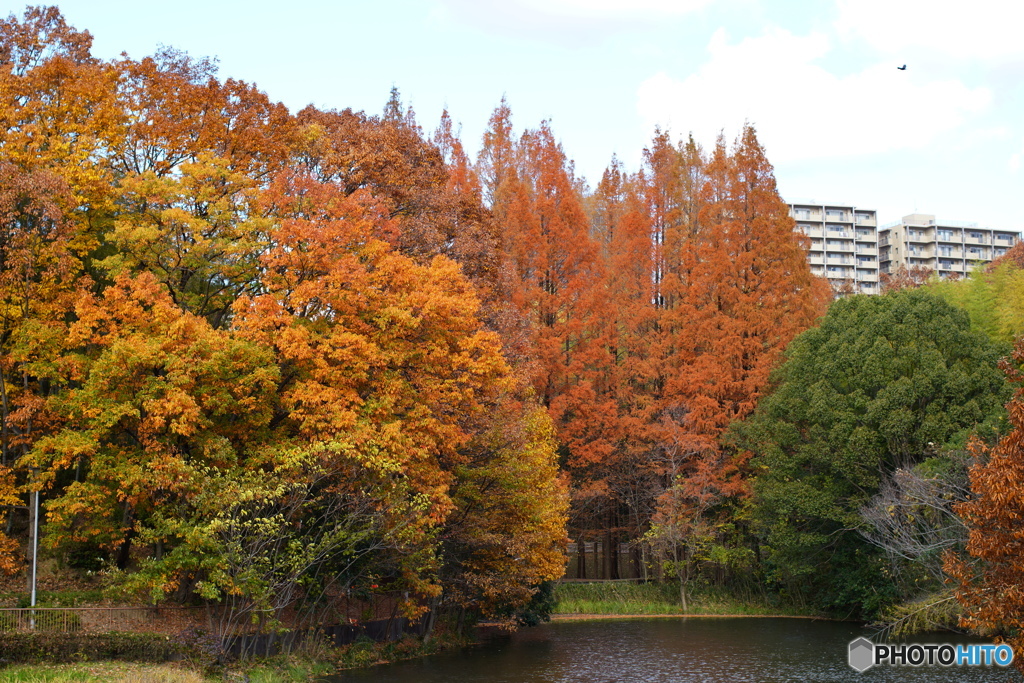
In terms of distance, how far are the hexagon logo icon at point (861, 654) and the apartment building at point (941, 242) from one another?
82.3 meters

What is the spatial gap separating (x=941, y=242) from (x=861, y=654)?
8710 centimetres

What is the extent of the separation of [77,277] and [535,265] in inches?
769

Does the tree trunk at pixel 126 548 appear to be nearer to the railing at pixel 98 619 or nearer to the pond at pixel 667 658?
the railing at pixel 98 619

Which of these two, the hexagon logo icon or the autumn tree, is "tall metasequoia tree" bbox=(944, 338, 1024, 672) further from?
the autumn tree

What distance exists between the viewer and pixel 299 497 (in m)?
22.0

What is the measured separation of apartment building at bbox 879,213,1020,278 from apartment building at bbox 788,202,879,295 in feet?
7.93

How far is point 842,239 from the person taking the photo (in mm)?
103562

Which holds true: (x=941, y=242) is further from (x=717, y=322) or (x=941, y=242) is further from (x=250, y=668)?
(x=250, y=668)

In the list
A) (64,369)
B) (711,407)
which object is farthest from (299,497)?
(711,407)

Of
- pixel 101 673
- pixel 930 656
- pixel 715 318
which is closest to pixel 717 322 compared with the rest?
pixel 715 318

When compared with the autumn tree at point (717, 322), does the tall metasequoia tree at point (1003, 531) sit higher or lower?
lower

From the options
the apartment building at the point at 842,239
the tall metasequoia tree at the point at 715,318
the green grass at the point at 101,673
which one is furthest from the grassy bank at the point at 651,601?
the apartment building at the point at 842,239

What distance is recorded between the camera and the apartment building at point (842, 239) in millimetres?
103062

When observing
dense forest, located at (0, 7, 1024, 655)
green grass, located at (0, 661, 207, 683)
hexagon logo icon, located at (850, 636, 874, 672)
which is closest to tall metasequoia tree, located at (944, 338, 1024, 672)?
dense forest, located at (0, 7, 1024, 655)
